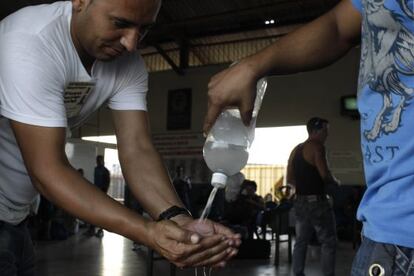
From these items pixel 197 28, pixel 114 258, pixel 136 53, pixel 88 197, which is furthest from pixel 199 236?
pixel 197 28

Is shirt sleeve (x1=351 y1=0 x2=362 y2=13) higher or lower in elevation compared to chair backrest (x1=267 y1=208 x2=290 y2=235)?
higher

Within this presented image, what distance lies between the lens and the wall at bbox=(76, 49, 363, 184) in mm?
11516

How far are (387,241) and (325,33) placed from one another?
413mm

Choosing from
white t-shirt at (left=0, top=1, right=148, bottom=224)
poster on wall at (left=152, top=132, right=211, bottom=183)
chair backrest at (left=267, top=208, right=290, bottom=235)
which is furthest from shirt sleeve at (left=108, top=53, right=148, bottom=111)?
poster on wall at (left=152, top=132, right=211, bottom=183)

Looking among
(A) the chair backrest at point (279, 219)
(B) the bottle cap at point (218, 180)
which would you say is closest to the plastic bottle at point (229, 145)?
(B) the bottle cap at point (218, 180)

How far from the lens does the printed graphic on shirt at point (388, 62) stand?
85 cm

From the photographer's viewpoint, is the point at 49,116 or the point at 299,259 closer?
the point at 49,116

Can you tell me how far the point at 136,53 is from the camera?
1.72 meters

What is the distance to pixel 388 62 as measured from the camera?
2.88ft

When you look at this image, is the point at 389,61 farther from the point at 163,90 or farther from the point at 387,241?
the point at 163,90

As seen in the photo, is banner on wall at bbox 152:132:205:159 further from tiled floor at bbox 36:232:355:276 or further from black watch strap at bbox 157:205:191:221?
black watch strap at bbox 157:205:191:221

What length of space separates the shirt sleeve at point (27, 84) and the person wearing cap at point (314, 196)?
3236 mm

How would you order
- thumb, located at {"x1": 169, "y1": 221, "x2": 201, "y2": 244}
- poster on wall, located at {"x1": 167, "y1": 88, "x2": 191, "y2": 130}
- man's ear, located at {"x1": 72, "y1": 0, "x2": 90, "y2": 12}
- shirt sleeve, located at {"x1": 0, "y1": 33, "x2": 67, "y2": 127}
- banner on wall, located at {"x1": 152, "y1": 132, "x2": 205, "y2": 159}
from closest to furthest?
thumb, located at {"x1": 169, "y1": 221, "x2": 201, "y2": 244} < shirt sleeve, located at {"x1": 0, "y1": 33, "x2": 67, "y2": 127} < man's ear, located at {"x1": 72, "y1": 0, "x2": 90, "y2": 12} < banner on wall, located at {"x1": 152, "y1": 132, "x2": 205, "y2": 159} < poster on wall, located at {"x1": 167, "y1": 88, "x2": 191, "y2": 130}

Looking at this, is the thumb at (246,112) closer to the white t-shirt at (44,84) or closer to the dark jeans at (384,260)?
the dark jeans at (384,260)
